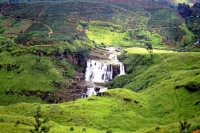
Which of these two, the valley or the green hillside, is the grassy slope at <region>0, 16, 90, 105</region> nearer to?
the valley

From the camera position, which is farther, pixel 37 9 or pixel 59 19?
pixel 37 9

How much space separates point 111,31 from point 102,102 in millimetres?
95182

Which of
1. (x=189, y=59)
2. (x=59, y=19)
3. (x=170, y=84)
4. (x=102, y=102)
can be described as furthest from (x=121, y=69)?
(x=59, y=19)

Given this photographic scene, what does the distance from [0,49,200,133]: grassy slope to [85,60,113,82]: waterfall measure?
28303mm

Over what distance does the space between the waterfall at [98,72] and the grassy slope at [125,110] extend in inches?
1114

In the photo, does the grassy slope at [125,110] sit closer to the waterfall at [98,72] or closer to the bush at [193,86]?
the bush at [193,86]

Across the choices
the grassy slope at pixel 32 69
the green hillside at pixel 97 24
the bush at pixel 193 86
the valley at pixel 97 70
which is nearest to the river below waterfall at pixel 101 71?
the valley at pixel 97 70

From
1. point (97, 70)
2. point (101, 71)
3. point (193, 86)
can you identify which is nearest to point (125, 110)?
point (193, 86)

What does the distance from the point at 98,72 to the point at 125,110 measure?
4787 cm

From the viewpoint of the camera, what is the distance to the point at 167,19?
18038 cm

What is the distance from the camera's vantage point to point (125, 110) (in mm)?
69938

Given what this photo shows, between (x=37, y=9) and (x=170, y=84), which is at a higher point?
(x=37, y=9)

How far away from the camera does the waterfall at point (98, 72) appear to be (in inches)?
4528

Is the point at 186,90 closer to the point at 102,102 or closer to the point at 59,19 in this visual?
the point at 102,102
